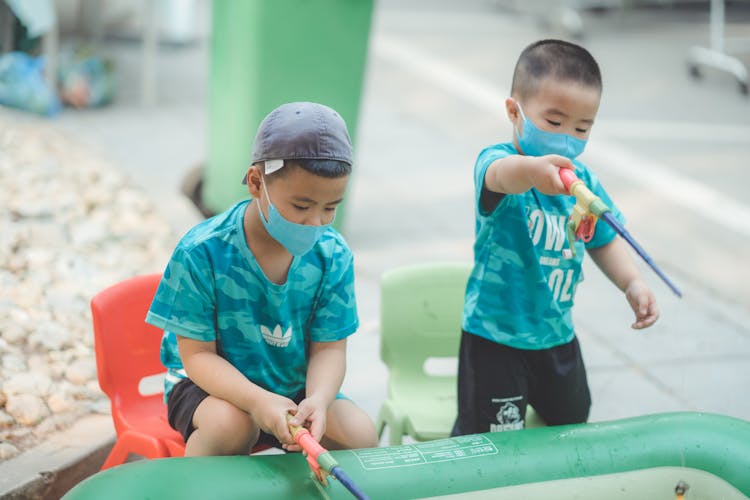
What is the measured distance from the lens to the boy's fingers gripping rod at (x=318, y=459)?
1.65 m

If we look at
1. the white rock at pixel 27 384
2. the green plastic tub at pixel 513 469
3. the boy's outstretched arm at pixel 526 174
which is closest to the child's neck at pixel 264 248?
the green plastic tub at pixel 513 469

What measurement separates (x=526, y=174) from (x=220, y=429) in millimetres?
779

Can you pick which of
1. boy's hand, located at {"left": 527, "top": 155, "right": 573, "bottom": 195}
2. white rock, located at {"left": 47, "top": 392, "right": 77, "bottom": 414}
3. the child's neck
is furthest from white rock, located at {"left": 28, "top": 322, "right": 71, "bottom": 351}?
boy's hand, located at {"left": 527, "top": 155, "right": 573, "bottom": 195}

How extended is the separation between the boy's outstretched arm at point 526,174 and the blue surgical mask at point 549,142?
0.11 m

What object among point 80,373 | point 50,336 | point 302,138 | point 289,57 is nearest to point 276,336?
point 302,138

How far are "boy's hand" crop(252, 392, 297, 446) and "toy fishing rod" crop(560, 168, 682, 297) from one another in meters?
0.65

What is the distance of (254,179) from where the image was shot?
1.92 metres

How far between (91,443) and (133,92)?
502cm

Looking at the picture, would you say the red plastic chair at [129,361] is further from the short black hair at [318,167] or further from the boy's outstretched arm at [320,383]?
the short black hair at [318,167]

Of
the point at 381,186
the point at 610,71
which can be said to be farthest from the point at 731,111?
the point at 381,186

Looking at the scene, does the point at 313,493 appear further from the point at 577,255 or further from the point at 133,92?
the point at 133,92

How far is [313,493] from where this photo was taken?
5.97ft

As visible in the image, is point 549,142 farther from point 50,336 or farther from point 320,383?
point 50,336

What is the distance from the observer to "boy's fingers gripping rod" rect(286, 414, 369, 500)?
1.65m
